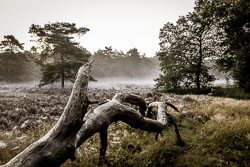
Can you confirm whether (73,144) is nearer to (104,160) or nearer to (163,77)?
(104,160)

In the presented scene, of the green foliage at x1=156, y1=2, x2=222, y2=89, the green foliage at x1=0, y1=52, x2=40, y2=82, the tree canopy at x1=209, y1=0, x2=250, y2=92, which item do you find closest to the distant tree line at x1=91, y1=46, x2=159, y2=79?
the green foliage at x1=0, y1=52, x2=40, y2=82

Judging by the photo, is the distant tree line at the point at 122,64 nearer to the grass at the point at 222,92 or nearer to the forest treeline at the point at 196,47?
the forest treeline at the point at 196,47

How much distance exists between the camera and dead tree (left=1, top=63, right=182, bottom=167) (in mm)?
1411

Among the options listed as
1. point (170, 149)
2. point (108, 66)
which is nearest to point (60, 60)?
point (108, 66)

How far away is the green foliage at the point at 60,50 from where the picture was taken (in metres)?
21.2

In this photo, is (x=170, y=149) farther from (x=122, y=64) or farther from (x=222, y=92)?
(x=122, y=64)

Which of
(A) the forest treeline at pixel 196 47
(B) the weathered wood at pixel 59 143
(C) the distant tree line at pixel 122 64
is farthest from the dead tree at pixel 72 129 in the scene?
(C) the distant tree line at pixel 122 64

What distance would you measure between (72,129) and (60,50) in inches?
949

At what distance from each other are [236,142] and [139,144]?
256cm

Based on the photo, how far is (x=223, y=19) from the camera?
11289mm

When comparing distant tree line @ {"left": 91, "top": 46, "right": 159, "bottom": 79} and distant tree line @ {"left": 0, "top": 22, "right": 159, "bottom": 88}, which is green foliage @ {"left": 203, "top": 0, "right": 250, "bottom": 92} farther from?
distant tree line @ {"left": 91, "top": 46, "right": 159, "bottom": 79}

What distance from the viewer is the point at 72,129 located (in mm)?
1699

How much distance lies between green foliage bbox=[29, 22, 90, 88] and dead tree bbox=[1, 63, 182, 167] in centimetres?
2090

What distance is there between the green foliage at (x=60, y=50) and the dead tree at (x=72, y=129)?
68.6 ft
